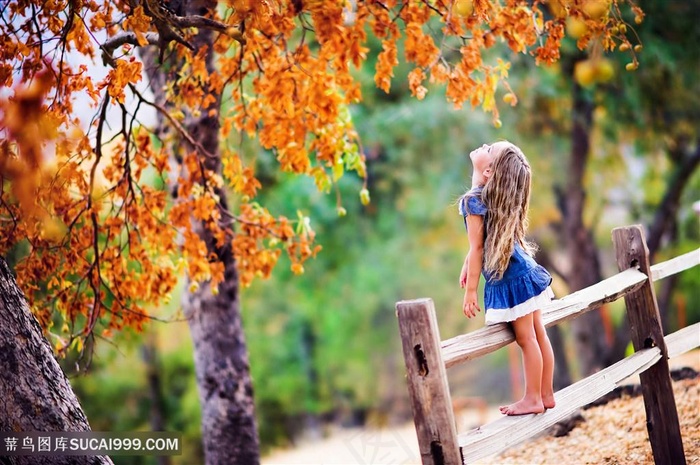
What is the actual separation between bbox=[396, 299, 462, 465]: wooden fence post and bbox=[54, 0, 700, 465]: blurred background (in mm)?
5472

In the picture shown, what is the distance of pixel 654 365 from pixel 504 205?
6.07 feet

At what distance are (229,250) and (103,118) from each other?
1.62 m

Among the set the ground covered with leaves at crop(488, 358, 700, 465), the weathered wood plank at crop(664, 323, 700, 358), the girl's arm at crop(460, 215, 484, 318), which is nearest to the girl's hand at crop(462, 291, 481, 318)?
the girl's arm at crop(460, 215, 484, 318)

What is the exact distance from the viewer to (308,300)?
1739cm

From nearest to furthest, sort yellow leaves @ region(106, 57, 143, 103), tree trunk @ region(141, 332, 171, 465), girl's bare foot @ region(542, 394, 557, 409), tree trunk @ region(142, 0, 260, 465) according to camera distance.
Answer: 1. girl's bare foot @ region(542, 394, 557, 409)
2. yellow leaves @ region(106, 57, 143, 103)
3. tree trunk @ region(142, 0, 260, 465)
4. tree trunk @ region(141, 332, 171, 465)

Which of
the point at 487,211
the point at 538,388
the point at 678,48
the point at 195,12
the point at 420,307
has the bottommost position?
the point at 538,388

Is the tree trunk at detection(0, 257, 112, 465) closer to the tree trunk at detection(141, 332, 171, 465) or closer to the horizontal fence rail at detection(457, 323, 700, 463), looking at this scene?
the horizontal fence rail at detection(457, 323, 700, 463)

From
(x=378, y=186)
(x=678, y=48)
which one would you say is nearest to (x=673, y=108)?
(x=678, y=48)

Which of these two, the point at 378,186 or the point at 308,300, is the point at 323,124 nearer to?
the point at 378,186

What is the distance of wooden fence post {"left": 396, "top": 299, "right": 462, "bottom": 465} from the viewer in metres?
3.04

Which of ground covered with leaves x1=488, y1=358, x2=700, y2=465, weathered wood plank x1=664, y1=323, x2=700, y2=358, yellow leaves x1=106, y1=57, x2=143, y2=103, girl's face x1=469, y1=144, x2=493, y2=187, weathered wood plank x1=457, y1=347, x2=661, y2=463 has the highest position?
yellow leaves x1=106, y1=57, x2=143, y2=103

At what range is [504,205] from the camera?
371cm

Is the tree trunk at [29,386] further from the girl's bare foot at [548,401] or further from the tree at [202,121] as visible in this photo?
the girl's bare foot at [548,401]

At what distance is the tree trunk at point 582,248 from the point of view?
11.6m
